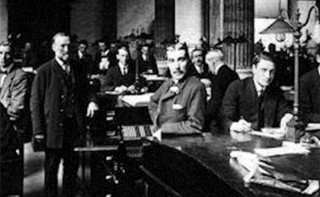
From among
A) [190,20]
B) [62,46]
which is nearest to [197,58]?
[62,46]

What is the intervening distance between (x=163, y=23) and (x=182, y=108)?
10851 millimetres

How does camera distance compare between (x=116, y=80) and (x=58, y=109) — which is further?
(x=116, y=80)

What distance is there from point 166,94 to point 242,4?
5435 mm

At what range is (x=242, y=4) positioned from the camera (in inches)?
365

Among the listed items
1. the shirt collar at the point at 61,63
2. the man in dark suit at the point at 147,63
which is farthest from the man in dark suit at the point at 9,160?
the man in dark suit at the point at 147,63

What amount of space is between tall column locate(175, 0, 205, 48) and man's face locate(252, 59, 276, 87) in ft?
41.6

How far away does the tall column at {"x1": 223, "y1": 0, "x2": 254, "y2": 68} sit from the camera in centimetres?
927

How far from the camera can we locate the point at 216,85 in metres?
5.84

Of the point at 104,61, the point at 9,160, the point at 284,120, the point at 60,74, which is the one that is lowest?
the point at 9,160

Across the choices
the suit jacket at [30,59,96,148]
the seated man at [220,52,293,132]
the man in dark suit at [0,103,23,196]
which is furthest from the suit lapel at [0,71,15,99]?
the seated man at [220,52,293,132]

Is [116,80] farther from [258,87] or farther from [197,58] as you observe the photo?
[258,87]

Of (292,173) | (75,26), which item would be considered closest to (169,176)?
(292,173)

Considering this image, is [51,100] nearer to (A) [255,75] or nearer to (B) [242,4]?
(A) [255,75]

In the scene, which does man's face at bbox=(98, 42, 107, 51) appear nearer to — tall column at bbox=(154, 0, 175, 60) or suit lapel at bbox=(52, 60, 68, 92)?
tall column at bbox=(154, 0, 175, 60)
